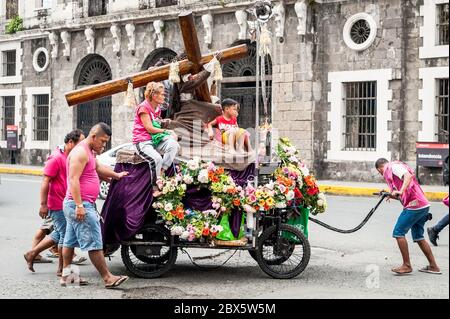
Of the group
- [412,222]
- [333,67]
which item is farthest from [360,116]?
[412,222]

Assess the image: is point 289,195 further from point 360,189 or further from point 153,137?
point 360,189

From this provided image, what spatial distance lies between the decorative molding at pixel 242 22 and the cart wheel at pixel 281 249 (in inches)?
604

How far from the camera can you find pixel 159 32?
1000 inches

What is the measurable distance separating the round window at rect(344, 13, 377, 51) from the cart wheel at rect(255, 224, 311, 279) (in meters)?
13.5

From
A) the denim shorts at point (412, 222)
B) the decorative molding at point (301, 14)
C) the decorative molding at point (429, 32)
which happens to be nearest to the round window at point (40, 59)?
the decorative molding at point (301, 14)

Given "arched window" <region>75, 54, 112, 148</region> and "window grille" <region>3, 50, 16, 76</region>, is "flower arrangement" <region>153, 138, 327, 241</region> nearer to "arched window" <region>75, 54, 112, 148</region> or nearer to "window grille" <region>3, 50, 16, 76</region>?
"arched window" <region>75, 54, 112, 148</region>

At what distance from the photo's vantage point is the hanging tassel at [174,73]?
8516 mm

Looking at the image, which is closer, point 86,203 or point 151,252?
point 86,203

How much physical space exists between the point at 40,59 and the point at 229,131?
925 inches

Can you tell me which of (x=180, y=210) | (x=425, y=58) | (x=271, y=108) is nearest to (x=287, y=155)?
(x=180, y=210)

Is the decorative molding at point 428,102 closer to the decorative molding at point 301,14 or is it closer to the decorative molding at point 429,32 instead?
the decorative molding at point 429,32

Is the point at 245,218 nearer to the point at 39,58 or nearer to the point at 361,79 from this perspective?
A: the point at 361,79

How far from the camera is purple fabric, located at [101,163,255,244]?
8.25 meters

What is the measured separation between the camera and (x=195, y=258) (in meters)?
9.56
